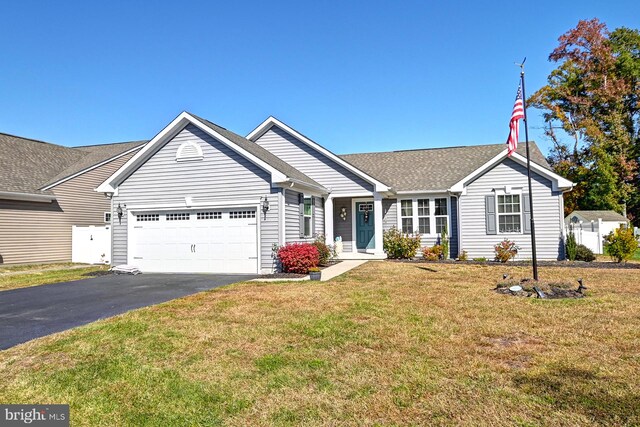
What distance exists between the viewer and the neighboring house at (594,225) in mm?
22109

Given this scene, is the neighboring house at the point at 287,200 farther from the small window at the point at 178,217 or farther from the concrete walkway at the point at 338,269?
the concrete walkway at the point at 338,269

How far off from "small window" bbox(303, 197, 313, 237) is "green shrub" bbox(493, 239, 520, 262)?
737cm

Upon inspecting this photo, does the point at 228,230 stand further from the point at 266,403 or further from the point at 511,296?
the point at 266,403

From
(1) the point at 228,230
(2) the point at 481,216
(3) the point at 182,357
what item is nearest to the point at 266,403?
(3) the point at 182,357

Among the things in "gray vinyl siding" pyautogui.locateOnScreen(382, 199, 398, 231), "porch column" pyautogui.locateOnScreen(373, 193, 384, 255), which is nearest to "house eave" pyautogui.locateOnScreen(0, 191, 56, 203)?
"porch column" pyautogui.locateOnScreen(373, 193, 384, 255)

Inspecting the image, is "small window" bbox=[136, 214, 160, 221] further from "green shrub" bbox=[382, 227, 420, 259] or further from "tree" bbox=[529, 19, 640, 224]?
"tree" bbox=[529, 19, 640, 224]

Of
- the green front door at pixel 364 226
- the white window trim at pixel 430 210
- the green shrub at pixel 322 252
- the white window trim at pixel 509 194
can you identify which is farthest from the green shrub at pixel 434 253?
the green shrub at pixel 322 252

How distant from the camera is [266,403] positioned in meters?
4.02

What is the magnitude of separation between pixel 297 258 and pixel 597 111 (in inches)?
1269

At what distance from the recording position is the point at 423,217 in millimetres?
18750

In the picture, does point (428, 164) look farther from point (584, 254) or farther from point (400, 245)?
point (584, 254)

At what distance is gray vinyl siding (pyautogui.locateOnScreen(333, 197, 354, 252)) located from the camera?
19.9 m

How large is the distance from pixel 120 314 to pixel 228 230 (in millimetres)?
6740

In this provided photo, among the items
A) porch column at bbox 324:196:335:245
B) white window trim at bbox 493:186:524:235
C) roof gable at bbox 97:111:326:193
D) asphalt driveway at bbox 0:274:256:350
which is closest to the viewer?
asphalt driveway at bbox 0:274:256:350
